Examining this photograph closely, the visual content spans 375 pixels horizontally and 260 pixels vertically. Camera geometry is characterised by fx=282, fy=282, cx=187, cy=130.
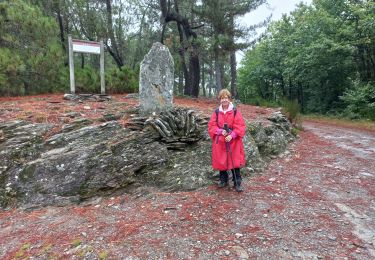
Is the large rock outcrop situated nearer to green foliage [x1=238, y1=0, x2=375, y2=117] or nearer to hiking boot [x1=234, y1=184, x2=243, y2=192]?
hiking boot [x1=234, y1=184, x2=243, y2=192]

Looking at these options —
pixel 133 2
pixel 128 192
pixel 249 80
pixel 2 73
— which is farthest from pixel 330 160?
pixel 249 80

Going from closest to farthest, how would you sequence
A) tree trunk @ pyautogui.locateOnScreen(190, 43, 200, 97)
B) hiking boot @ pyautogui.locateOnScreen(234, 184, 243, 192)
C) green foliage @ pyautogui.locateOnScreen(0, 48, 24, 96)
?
hiking boot @ pyautogui.locateOnScreen(234, 184, 243, 192) → green foliage @ pyautogui.locateOnScreen(0, 48, 24, 96) → tree trunk @ pyautogui.locateOnScreen(190, 43, 200, 97)

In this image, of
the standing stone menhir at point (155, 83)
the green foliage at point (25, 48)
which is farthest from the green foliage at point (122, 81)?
the standing stone menhir at point (155, 83)

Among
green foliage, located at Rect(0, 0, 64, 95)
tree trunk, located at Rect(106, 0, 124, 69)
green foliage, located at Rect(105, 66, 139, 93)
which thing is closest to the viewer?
green foliage, located at Rect(0, 0, 64, 95)

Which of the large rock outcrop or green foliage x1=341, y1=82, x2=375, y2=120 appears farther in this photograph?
green foliage x1=341, y1=82, x2=375, y2=120

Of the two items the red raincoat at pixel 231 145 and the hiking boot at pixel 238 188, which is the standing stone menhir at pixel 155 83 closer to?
the red raincoat at pixel 231 145

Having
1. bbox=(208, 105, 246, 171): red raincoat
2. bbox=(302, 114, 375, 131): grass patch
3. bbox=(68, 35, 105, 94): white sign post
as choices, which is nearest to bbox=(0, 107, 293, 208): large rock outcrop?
bbox=(208, 105, 246, 171): red raincoat

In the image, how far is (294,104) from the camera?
34.6 ft

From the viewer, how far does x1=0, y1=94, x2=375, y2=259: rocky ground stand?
3.02 metres

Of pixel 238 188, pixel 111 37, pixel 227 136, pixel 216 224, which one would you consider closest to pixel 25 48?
pixel 111 37

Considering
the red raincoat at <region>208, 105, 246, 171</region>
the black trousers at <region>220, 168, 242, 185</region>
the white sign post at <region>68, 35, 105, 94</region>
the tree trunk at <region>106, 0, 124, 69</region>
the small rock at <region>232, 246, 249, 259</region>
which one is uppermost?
the tree trunk at <region>106, 0, 124, 69</region>

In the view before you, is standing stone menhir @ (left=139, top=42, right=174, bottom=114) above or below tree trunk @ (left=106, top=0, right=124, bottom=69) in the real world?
below

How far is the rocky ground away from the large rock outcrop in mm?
264

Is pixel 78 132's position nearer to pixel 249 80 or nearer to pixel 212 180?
pixel 212 180
